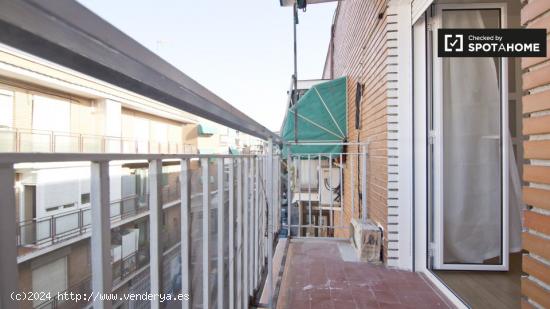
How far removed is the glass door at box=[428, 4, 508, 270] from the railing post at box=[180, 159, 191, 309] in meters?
2.50

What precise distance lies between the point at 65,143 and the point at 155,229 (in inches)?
11.4

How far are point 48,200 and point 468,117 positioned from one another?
10.2ft

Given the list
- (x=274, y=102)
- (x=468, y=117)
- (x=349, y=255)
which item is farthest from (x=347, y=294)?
(x=274, y=102)

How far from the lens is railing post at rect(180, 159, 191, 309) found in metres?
0.91

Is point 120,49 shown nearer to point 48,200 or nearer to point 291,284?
point 48,200

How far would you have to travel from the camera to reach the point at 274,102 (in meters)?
8.09

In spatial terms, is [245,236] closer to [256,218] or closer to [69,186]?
[256,218]

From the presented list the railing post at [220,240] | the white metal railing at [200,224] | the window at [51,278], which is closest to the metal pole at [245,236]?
the white metal railing at [200,224]

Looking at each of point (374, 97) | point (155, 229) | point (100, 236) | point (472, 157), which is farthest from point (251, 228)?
point (374, 97)

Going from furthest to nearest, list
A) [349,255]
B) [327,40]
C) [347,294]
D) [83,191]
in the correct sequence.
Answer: [327,40], [349,255], [347,294], [83,191]

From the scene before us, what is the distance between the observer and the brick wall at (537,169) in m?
1.19

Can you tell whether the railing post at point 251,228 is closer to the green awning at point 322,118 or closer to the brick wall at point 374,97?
the brick wall at point 374,97

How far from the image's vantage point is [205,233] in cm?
109

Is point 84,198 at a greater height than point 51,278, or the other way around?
point 84,198
